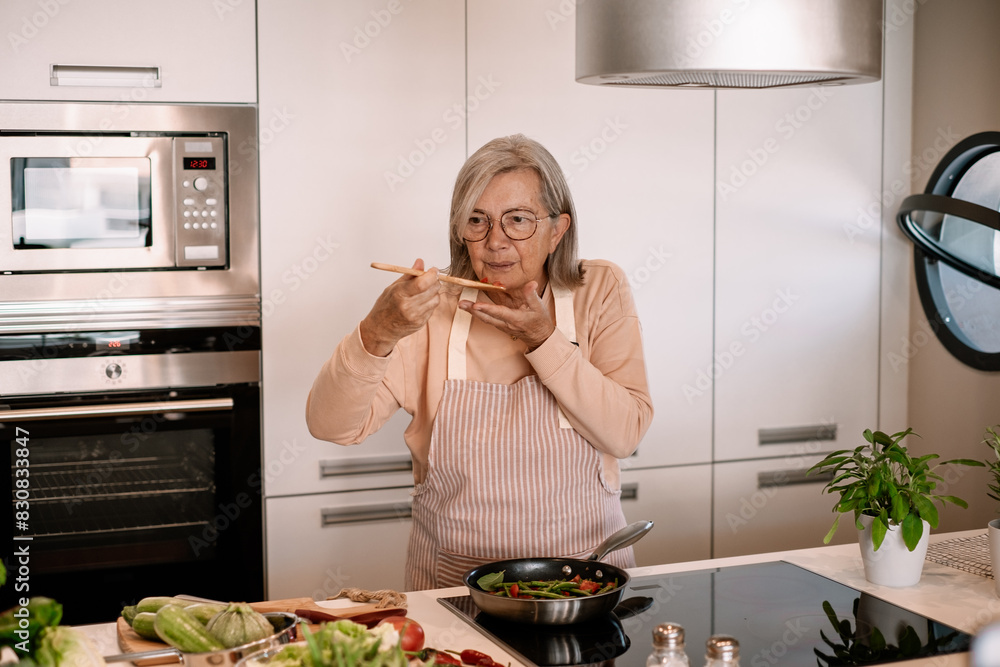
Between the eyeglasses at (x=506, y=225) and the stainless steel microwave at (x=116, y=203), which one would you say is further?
the stainless steel microwave at (x=116, y=203)

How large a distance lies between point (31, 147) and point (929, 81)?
2.34m

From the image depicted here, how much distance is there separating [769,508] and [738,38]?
6.28 ft

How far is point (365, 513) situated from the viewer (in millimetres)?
2406

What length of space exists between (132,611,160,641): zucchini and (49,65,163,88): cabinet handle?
1377 millimetres

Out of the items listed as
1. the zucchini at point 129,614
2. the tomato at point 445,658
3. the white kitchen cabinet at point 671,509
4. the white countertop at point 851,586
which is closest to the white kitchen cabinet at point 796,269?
the white kitchen cabinet at point 671,509

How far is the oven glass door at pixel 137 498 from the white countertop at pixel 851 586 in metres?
0.94

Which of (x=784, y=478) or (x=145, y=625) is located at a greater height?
(x=145, y=625)

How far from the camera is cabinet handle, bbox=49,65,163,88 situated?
2.14 metres

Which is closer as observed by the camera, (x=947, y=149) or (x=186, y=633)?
(x=186, y=633)

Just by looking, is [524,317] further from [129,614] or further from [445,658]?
[129,614]

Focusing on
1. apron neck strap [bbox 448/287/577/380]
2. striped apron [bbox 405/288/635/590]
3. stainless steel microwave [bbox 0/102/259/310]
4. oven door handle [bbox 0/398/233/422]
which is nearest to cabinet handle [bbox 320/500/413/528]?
oven door handle [bbox 0/398/233/422]

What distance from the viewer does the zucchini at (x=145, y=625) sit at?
121 centimetres

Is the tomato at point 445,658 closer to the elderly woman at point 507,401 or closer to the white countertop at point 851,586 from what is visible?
the white countertop at point 851,586

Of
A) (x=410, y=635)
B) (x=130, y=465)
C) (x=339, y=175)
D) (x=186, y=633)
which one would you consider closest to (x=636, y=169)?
(x=339, y=175)
